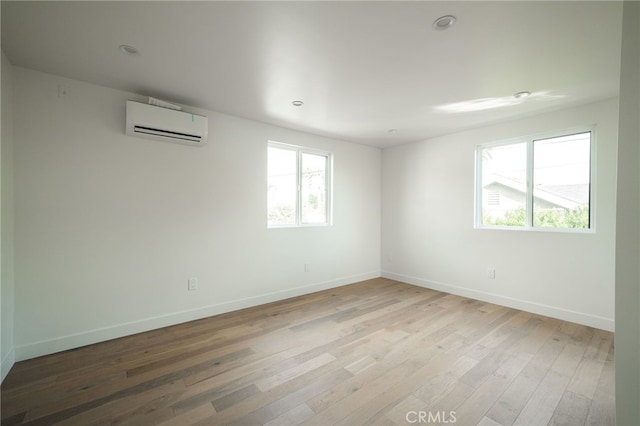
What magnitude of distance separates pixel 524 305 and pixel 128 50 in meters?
4.88

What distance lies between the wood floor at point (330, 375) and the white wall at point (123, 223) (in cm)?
31

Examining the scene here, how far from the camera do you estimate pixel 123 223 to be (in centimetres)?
268

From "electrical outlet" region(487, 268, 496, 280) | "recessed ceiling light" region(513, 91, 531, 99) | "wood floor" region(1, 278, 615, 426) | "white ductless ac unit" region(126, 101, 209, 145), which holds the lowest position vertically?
"wood floor" region(1, 278, 615, 426)

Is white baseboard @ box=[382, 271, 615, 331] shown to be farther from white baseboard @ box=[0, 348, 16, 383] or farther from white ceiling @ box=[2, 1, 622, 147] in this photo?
white baseboard @ box=[0, 348, 16, 383]

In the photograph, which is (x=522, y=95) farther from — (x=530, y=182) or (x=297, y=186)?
(x=297, y=186)

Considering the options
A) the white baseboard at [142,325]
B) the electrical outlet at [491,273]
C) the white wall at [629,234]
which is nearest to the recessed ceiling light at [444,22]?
the white wall at [629,234]

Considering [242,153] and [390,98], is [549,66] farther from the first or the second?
[242,153]

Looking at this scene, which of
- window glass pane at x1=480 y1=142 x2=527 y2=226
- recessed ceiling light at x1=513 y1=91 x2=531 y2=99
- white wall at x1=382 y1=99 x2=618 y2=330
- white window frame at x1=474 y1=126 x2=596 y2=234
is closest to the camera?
recessed ceiling light at x1=513 y1=91 x2=531 y2=99

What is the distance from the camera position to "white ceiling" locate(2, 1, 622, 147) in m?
1.62

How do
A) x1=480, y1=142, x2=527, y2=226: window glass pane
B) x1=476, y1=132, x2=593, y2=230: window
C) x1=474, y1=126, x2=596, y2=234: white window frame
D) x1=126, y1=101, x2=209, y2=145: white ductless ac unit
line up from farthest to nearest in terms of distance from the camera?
x1=480, y1=142, x2=527, y2=226: window glass pane → x1=476, y1=132, x2=593, y2=230: window → x1=474, y1=126, x2=596, y2=234: white window frame → x1=126, y1=101, x2=209, y2=145: white ductless ac unit

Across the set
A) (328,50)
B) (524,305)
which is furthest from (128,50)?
(524,305)

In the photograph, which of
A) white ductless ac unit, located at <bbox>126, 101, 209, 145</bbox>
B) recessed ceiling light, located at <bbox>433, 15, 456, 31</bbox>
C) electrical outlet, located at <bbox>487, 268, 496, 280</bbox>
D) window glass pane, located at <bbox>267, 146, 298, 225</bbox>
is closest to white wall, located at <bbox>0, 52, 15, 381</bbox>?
white ductless ac unit, located at <bbox>126, 101, 209, 145</bbox>

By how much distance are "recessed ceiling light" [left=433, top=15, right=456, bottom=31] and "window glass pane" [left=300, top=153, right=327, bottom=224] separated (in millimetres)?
2697

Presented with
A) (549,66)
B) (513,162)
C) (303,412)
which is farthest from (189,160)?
(513,162)
